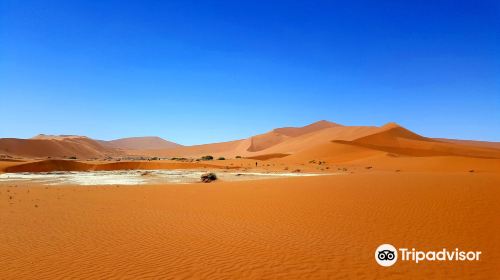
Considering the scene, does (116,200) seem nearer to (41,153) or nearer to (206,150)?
(41,153)

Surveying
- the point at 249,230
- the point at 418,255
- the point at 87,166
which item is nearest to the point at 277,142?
the point at 87,166

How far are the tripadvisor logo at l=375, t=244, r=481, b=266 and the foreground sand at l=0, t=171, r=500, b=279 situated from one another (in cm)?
20

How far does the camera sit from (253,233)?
32.3 ft

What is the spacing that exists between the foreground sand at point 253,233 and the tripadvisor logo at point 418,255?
0.67ft

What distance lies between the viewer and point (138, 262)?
24.1 ft

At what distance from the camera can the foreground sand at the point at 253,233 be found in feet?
22.2

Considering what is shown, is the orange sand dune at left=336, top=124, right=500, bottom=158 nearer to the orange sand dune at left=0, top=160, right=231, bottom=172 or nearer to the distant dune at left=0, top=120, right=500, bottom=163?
the distant dune at left=0, top=120, right=500, bottom=163

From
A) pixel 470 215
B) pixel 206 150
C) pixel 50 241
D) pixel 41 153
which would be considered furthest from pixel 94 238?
pixel 206 150

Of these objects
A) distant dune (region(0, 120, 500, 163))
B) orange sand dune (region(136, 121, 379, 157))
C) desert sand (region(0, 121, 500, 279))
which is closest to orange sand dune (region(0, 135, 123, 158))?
distant dune (region(0, 120, 500, 163))

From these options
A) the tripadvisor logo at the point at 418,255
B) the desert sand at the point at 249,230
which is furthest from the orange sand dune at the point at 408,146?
the tripadvisor logo at the point at 418,255

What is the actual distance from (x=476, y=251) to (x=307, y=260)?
3776 millimetres

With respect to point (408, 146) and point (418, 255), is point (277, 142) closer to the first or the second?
point (408, 146)

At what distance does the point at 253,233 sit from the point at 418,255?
13.9 feet

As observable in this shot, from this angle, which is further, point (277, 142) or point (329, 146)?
point (277, 142)
